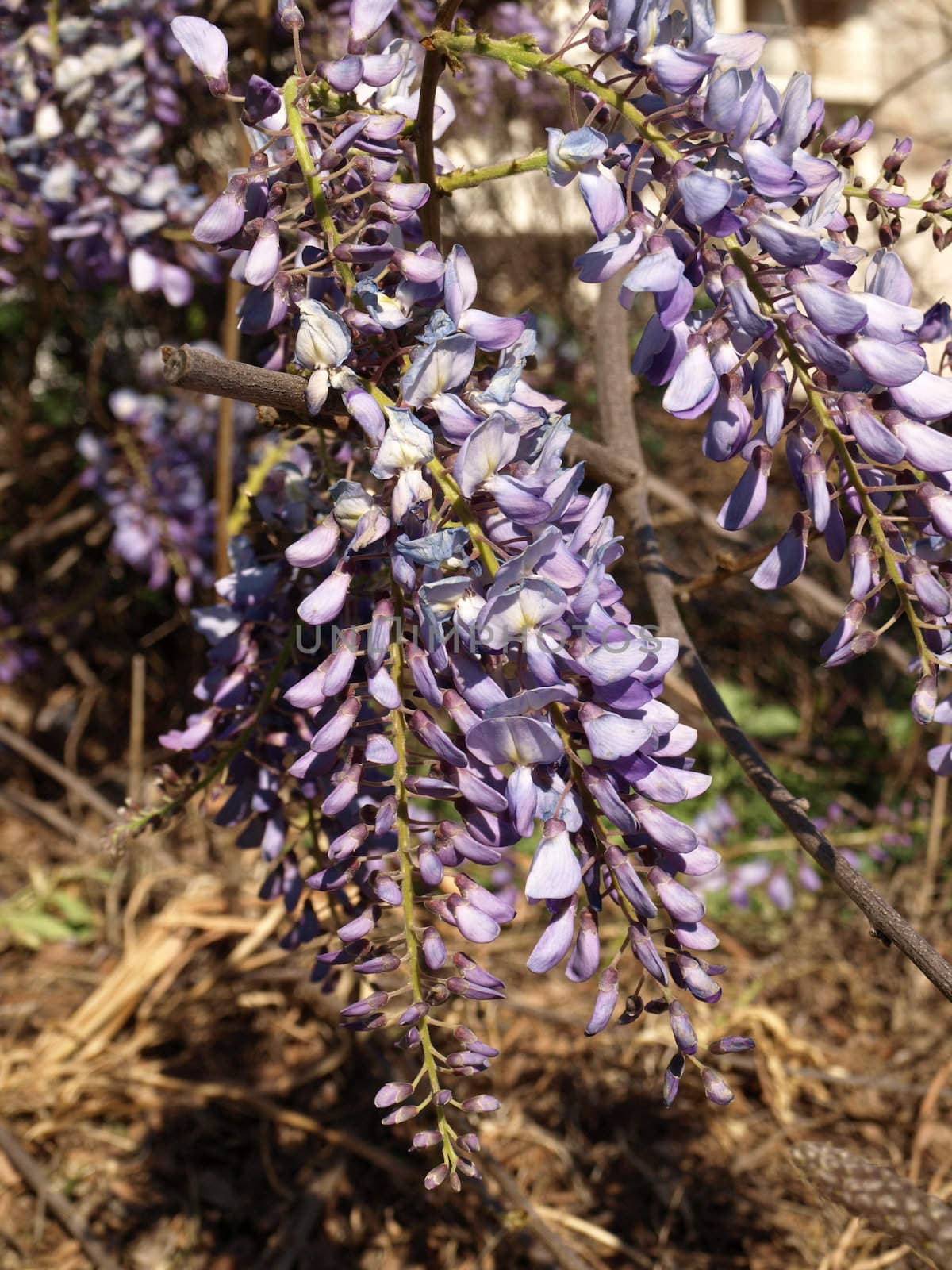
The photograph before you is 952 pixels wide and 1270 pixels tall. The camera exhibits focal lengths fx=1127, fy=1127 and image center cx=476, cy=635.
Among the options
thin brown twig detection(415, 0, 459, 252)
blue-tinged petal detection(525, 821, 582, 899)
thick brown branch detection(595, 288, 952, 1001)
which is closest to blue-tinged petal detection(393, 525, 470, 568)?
blue-tinged petal detection(525, 821, 582, 899)

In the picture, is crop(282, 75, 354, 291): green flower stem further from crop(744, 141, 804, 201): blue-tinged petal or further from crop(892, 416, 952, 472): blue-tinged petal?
crop(892, 416, 952, 472): blue-tinged petal

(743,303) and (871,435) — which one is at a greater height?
(743,303)

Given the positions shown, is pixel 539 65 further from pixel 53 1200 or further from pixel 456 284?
pixel 53 1200

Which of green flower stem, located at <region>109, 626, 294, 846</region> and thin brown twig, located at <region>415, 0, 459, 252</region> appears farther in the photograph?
green flower stem, located at <region>109, 626, 294, 846</region>

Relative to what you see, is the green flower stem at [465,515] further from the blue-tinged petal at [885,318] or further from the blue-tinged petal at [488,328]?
the blue-tinged petal at [885,318]

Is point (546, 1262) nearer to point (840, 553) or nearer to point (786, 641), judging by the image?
point (840, 553)

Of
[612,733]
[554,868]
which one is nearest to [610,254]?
[612,733]

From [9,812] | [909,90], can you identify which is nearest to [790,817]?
[9,812]
